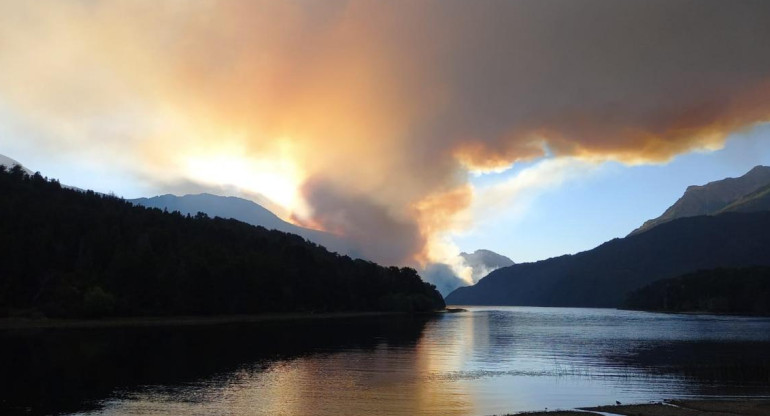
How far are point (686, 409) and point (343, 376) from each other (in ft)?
105

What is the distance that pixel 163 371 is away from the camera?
61.7m

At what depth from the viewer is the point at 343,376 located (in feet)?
201

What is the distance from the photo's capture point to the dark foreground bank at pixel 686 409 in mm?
40844

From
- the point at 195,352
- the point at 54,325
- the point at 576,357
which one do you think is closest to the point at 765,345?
the point at 576,357

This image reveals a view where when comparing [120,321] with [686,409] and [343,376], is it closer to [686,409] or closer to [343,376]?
[343,376]

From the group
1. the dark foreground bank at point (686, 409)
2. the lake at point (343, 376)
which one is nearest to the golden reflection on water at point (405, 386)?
the lake at point (343, 376)

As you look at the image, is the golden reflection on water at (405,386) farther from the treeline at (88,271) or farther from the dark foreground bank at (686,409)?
the treeline at (88,271)

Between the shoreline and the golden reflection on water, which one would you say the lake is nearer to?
the golden reflection on water

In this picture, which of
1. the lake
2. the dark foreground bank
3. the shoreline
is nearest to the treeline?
the shoreline

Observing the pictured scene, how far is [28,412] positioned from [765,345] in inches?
4261

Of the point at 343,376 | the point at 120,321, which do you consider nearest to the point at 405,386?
the point at 343,376

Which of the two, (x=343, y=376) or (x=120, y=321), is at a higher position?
(x=120, y=321)

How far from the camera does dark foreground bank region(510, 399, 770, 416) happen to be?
40844 millimetres

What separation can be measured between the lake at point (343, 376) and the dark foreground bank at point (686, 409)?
4150 mm
